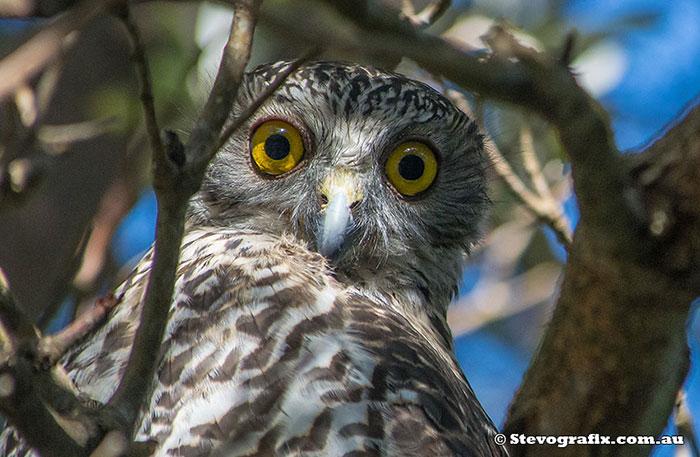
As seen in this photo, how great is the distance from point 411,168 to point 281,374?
139cm

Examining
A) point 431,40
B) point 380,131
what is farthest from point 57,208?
point 431,40

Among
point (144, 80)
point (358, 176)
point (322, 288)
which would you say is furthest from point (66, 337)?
point (358, 176)

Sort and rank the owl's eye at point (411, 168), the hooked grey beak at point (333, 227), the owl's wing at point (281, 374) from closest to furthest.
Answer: the owl's wing at point (281, 374)
the hooked grey beak at point (333, 227)
the owl's eye at point (411, 168)

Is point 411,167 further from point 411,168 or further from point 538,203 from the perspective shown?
point 538,203

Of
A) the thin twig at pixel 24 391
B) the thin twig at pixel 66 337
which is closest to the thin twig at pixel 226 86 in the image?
the thin twig at pixel 66 337

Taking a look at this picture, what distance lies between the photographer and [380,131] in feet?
11.7

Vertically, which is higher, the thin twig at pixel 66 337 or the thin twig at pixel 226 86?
the thin twig at pixel 226 86

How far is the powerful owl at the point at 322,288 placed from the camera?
2.45m

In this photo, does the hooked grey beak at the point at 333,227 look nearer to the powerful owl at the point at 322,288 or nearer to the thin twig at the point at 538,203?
the powerful owl at the point at 322,288

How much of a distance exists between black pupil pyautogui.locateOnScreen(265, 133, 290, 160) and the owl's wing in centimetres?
61

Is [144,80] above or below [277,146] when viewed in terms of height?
below

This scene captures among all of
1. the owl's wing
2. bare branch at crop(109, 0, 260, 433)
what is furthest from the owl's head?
bare branch at crop(109, 0, 260, 433)

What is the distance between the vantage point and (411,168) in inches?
145

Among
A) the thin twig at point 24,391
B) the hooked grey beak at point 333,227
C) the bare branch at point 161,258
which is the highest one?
the hooked grey beak at point 333,227
